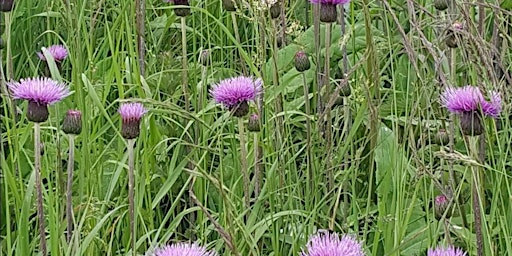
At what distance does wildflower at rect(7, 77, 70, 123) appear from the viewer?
1475 millimetres

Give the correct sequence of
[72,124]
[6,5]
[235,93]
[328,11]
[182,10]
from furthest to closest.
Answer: [182,10] → [6,5] → [328,11] → [235,93] → [72,124]

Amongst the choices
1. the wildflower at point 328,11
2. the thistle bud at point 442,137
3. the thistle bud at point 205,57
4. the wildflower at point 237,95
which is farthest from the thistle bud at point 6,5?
the thistle bud at point 442,137

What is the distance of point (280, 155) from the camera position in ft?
5.63

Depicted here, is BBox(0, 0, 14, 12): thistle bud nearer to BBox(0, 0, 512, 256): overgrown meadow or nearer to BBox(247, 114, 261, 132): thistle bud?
BBox(0, 0, 512, 256): overgrown meadow

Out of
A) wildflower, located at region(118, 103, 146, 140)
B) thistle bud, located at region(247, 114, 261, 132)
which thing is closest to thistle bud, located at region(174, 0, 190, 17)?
thistle bud, located at region(247, 114, 261, 132)

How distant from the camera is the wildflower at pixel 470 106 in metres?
1.38

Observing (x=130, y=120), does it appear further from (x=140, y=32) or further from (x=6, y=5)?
(x=140, y=32)

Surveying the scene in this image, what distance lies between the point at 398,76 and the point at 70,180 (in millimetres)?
958

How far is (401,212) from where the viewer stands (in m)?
1.44

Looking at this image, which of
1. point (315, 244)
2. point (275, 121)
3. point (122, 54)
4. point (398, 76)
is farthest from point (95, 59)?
point (315, 244)

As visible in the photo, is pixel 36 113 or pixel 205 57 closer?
pixel 36 113

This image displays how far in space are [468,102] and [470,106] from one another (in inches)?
0.5

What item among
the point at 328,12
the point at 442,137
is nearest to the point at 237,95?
the point at 328,12

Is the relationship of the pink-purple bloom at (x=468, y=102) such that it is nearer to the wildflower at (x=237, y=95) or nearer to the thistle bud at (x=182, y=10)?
the wildflower at (x=237, y=95)
